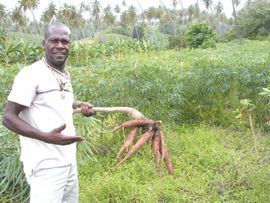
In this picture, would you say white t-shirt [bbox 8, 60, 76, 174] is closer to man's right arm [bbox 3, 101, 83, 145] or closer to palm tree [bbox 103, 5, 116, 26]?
man's right arm [bbox 3, 101, 83, 145]

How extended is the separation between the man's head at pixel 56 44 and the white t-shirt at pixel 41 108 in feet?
0.18

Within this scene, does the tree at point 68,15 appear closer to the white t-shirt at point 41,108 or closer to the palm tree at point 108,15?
the palm tree at point 108,15

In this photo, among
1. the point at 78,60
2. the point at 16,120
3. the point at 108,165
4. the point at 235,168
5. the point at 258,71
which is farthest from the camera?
the point at 78,60

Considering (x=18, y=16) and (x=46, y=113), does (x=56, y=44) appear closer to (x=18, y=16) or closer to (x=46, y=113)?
(x=46, y=113)

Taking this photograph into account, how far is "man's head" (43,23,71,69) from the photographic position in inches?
69.7

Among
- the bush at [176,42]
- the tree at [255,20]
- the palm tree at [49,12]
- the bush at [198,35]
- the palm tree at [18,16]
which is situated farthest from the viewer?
the palm tree at [49,12]

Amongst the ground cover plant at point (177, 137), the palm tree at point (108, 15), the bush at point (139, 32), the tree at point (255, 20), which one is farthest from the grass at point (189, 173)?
the palm tree at point (108, 15)

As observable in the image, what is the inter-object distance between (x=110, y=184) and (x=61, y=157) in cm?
150

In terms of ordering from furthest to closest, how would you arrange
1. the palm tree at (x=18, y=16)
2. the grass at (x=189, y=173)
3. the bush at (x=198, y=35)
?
1. the palm tree at (x=18, y=16)
2. the bush at (x=198, y=35)
3. the grass at (x=189, y=173)

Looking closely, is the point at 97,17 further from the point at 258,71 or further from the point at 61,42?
the point at 61,42

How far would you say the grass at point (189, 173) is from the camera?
123 inches

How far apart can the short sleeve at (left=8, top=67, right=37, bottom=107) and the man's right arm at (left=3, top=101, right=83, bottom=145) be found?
0.08 ft

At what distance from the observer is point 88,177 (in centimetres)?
361

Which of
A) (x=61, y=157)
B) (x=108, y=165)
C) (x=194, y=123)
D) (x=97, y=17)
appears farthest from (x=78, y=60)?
(x=97, y=17)
